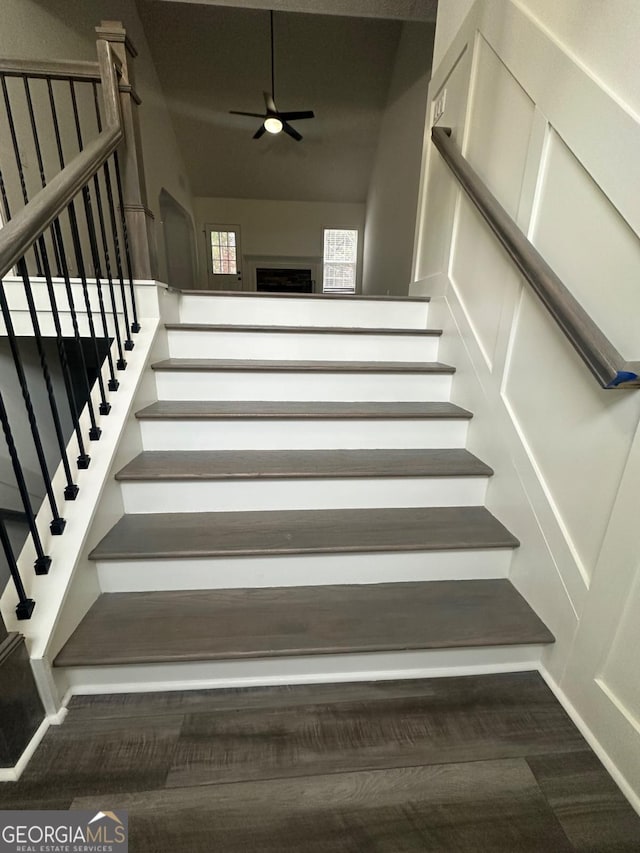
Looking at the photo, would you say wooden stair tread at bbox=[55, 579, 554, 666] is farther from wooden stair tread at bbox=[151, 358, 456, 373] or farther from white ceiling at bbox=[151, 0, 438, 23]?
white ceiling at bbox=[151, 0, 438, 23]

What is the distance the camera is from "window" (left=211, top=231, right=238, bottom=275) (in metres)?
7.39

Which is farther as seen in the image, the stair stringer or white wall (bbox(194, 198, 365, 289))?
white wall (bbox(194, 198, 365, 289))

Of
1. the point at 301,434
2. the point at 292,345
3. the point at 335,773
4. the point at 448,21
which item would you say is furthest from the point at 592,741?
the point at 448,21

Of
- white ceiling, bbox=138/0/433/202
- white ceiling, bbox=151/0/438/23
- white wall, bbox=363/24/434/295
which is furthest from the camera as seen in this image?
white ceiling, bbox=138/0/433/202

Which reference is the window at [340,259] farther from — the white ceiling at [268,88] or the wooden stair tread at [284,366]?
the wooden stair tread at [284,366]

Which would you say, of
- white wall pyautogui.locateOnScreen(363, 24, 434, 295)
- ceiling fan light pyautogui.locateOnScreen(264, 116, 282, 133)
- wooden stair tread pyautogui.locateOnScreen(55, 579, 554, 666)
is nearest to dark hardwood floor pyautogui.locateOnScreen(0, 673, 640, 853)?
wooden stair tread pyautogui.locateOnScreen(55, 579, 554, 666)

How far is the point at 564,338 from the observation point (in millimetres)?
1131

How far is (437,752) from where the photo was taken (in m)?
0.93

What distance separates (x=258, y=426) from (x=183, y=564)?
1.88 ft

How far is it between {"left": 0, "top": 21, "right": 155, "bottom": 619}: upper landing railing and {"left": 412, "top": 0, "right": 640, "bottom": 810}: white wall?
1381 mm

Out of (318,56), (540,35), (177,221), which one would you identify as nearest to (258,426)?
(540,35)

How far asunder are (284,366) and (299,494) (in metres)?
0.58

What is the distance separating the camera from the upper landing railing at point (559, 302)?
848 mm

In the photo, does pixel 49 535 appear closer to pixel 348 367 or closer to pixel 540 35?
pixel 348 367
